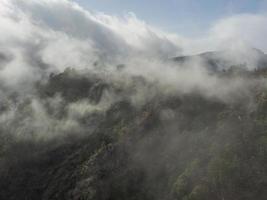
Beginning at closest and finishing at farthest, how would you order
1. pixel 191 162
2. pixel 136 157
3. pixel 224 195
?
pixel 224 195, pixel 191 162, pixel 136 157

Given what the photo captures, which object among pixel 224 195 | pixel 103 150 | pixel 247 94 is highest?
pixel 247 94

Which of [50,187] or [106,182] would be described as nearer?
[106,182]

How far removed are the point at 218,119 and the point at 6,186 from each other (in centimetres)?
9725

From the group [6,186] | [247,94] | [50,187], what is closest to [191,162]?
[247,94]

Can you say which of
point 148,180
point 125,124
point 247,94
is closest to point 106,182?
point 148,180

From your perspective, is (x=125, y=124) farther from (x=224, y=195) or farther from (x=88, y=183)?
(x=224, y=195)

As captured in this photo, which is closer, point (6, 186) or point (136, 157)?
point (136, 157)

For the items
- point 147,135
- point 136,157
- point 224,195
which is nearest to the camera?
point 224,195

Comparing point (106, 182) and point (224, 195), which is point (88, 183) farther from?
point (224, 195)

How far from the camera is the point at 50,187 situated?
143m

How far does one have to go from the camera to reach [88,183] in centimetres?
13238

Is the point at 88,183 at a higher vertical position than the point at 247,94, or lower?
lower

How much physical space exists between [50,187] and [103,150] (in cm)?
2652

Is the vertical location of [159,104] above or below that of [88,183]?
above
